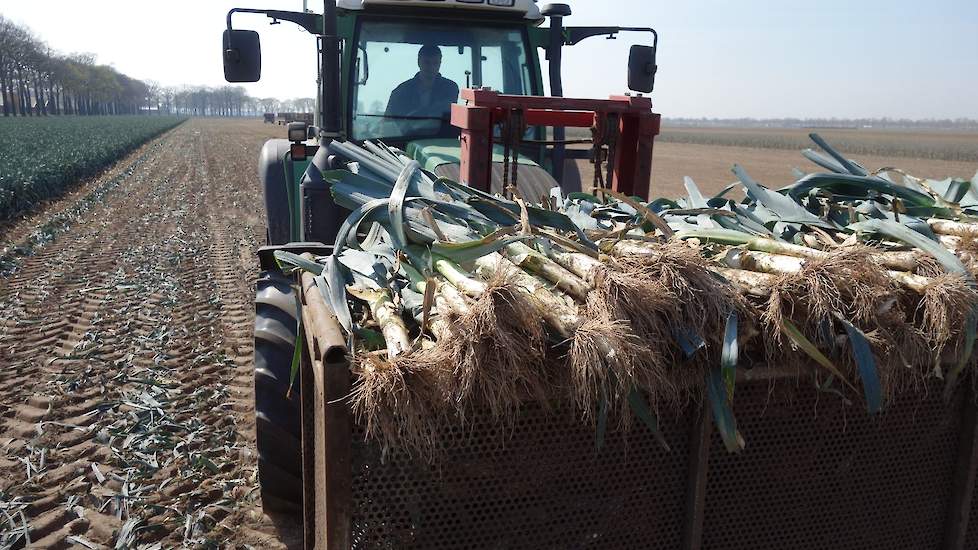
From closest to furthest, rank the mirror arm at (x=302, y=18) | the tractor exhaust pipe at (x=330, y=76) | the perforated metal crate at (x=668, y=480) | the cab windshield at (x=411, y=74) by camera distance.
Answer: the perforated metal crate at (x=668, y=480)
the tractor exhaust pipe at (x=330, y=76)
the mirror arm at (x=302, y=18)
the cab windshield at (x=411, y=74)

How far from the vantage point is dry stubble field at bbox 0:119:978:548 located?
133 inches

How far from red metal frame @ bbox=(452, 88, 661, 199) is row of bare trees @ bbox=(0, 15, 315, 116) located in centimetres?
1505

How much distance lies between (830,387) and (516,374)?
0.91m

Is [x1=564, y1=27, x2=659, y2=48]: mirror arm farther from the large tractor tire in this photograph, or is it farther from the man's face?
the large tractor tire

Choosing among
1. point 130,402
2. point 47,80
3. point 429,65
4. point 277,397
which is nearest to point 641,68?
point 429,65

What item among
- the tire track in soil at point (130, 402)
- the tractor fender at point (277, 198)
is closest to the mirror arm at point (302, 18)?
the tractor fender at point (277, 198)

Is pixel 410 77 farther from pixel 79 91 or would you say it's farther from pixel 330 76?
pixel 79 91

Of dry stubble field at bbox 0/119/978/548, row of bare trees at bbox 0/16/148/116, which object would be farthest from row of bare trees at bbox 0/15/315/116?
dry stubble field at bbox 0/119/978/548

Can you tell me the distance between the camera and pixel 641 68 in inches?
184

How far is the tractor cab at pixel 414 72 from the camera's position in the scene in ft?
13.8

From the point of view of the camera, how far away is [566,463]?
1.88 m

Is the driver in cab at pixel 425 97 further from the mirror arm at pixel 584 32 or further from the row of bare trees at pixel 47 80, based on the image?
the row of bare trees at pixel 47 80

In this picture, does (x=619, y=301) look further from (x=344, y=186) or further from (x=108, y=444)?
(x=108, y=444)

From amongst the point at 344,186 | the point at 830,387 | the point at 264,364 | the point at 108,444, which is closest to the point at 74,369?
the point at 108,444
